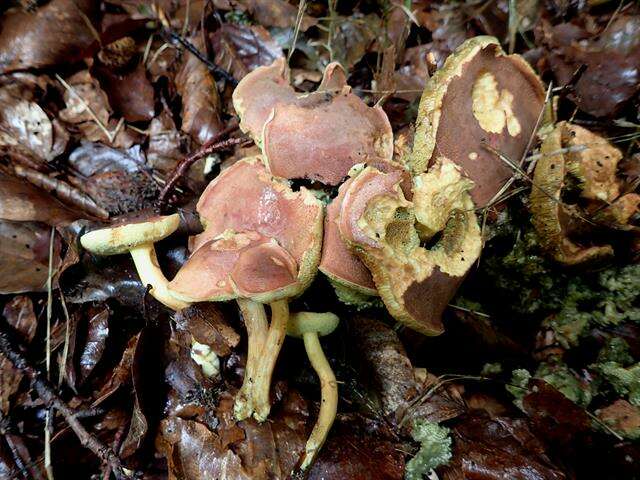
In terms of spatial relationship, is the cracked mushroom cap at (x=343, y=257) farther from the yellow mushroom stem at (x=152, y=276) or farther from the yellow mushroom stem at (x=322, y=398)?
the yellow mushroom stem at (x=152, y=276)

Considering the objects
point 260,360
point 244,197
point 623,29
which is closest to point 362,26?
point 623,29

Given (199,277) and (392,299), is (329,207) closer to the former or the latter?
(392,299)

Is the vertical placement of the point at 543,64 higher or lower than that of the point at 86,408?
higher

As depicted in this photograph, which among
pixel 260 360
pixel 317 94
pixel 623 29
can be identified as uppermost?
pixel 623 29

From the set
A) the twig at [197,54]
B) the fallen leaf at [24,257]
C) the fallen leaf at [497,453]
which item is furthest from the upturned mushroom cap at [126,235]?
the fallen leaf at [497,453]

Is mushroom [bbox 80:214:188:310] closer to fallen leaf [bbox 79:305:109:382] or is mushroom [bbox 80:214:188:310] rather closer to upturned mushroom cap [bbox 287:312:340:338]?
fallen leaf [bbox 79:305:109:382]

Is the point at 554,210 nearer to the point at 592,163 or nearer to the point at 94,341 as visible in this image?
the point at 592,163

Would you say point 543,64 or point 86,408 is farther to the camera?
point 543,64

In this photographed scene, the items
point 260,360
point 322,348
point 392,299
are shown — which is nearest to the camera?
point 392,299
